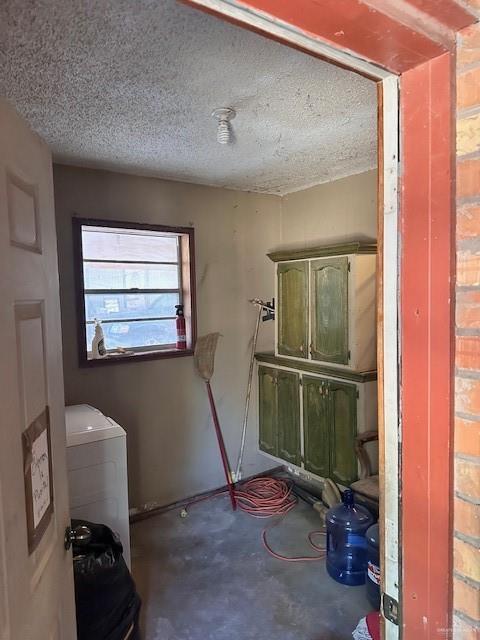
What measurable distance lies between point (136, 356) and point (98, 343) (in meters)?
0.27

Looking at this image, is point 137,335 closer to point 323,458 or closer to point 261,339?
point 261,339

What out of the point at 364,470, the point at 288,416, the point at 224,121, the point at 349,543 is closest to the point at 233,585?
the point at 349,543

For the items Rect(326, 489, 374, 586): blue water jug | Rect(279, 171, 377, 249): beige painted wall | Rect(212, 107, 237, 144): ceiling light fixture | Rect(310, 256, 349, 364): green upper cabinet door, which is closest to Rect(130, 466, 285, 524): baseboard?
Rect(326, 489, 374, 586): blue water jug

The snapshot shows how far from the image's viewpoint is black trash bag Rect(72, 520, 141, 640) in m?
1.60

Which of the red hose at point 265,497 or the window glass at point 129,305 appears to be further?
the red hose at point 265,497

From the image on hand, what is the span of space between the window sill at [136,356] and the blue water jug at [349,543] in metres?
1.48

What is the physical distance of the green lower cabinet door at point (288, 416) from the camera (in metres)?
3.10

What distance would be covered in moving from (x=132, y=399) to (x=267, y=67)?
2197 mm

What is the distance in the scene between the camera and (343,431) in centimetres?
272

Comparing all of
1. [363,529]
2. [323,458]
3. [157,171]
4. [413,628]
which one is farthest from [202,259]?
[413,628]

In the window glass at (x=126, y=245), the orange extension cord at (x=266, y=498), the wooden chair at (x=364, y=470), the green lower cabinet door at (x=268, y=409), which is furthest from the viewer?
the green lower cabinet door at (x=268, y=409)

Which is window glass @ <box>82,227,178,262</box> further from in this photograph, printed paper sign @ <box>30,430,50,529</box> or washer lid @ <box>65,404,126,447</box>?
printed paper sign @ <box>30,430,50,529</box>

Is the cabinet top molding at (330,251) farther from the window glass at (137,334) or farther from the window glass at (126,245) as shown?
the window glass at (137,334)

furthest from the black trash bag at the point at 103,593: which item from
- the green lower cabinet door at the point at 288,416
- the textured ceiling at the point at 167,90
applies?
the textured ceiling at the point at 167,90
